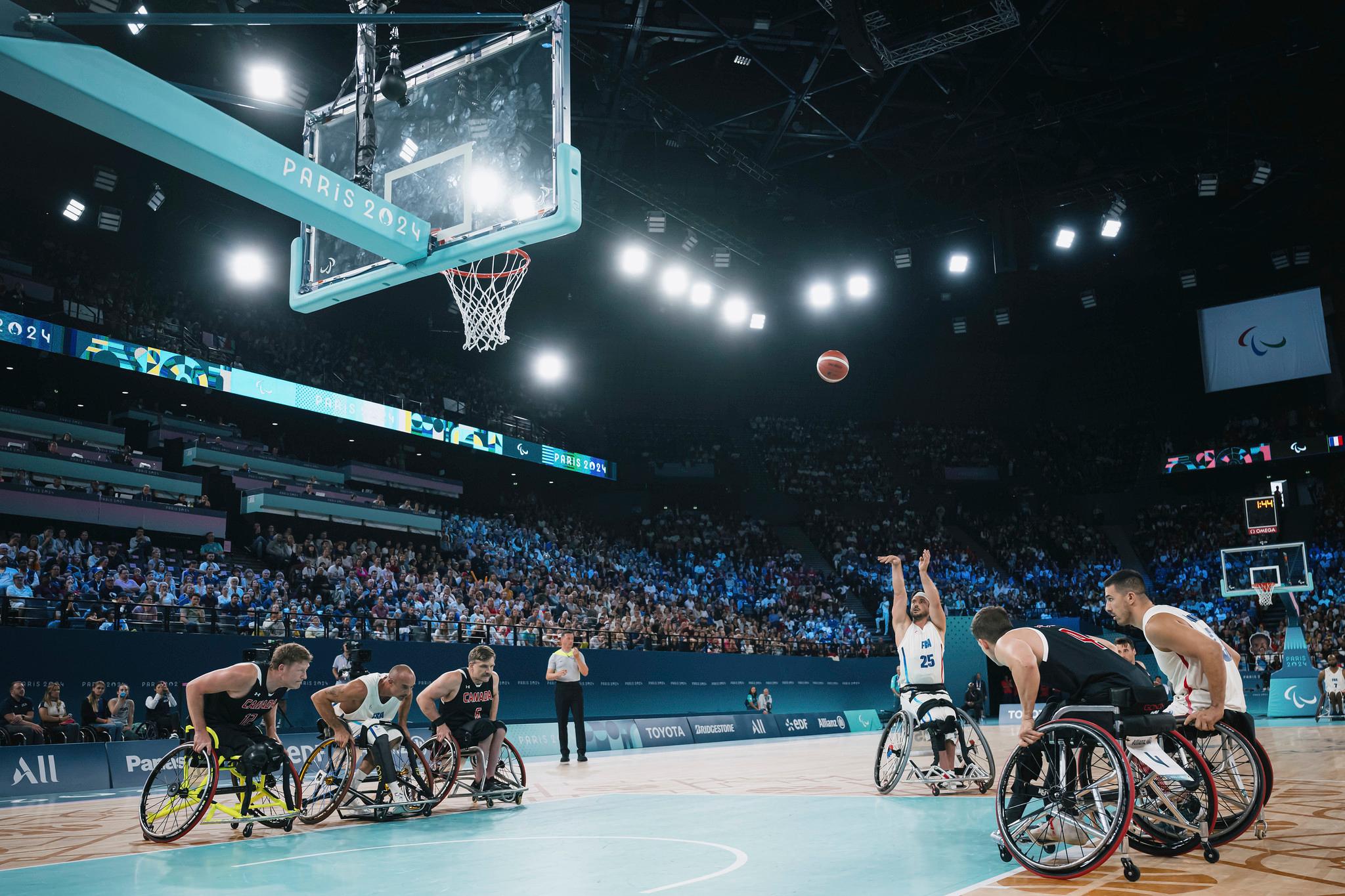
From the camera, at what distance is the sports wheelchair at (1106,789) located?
4473mm

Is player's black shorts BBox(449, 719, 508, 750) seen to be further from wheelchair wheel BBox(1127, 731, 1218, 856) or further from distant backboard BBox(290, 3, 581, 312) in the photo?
wheelchair wheel BBox(1127, 731, 1218, 856)

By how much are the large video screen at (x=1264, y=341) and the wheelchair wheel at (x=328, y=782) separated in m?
31.7

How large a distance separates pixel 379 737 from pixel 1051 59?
16.1m

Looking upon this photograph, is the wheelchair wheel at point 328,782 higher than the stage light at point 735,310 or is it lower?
lower

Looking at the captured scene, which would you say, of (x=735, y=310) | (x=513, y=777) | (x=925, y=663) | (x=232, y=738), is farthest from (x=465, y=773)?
(x=735, y=310)

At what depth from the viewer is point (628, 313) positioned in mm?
32719

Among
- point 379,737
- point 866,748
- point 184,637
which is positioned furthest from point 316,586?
point 379,737

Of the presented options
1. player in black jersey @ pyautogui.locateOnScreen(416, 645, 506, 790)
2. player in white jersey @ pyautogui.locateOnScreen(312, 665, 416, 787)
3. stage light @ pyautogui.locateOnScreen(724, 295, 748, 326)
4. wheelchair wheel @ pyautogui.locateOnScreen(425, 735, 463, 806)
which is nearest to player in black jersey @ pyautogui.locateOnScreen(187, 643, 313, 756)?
player in white jersey @ pyautogui.locateOnScreen(312, 665, 416, 787)

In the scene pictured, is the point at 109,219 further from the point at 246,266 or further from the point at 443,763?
the point at 443,763

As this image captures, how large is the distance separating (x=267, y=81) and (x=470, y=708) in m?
12.1

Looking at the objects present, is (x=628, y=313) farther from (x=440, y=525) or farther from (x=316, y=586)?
(x=316, y=586)

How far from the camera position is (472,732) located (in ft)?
27.2

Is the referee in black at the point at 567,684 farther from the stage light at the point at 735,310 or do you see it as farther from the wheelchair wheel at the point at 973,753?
the stage light at the point at 735,310

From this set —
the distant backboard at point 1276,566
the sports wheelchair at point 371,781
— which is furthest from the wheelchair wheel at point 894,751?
the distant backboard at point 1276,566
